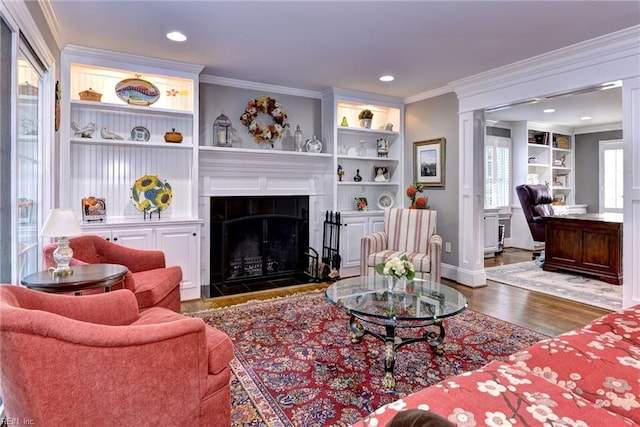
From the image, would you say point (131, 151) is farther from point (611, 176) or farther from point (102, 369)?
point (611, 176)

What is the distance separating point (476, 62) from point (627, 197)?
1881 mm

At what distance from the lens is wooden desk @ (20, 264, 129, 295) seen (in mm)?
1955

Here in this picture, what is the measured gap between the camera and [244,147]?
4.54 metres

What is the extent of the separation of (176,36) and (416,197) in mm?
3665

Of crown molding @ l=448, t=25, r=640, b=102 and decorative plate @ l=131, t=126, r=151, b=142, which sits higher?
crown molding @ l=448, t=25, r=640, b=102

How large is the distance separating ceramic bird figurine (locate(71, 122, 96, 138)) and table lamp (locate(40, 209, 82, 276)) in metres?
1.76

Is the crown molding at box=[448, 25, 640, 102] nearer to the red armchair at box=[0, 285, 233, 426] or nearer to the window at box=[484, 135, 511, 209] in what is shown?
the window at box=[484, 135, 511, 209]

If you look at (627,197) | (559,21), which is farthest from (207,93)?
(627,197)

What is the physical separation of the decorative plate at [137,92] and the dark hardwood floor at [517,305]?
7.20 ft

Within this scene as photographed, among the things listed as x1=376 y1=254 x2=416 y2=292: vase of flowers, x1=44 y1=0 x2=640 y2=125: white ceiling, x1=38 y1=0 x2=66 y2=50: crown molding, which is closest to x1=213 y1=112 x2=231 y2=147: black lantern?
x1=44 y1=0 x2=640 y2=125: white ceiling

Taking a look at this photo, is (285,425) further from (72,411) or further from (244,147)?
(244,147)

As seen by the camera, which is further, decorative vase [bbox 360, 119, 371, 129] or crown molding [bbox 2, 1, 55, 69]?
decorative vase [bbox 360, 119, 371, 129]

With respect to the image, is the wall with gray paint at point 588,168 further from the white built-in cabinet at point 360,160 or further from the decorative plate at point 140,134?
the decorative plate at point 140,134

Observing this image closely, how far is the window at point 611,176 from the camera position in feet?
25.3
